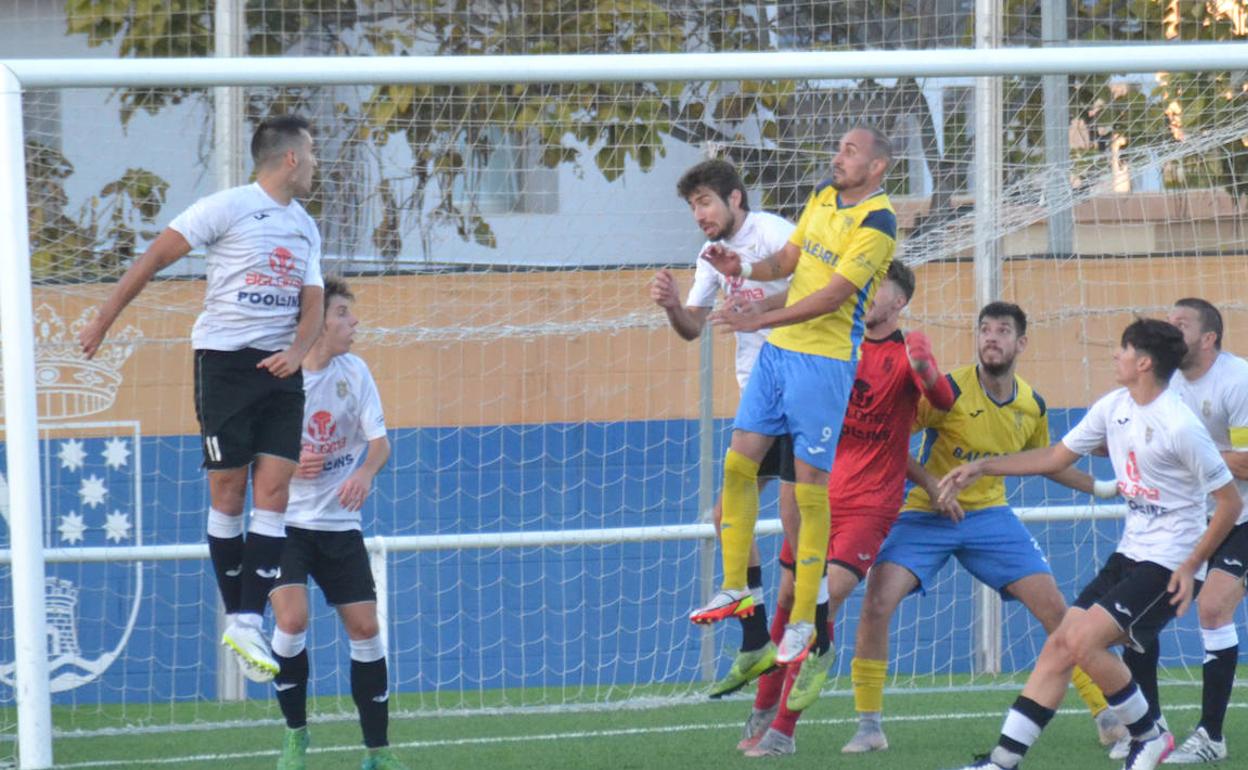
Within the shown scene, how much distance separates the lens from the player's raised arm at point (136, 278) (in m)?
5.50

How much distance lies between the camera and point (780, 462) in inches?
246

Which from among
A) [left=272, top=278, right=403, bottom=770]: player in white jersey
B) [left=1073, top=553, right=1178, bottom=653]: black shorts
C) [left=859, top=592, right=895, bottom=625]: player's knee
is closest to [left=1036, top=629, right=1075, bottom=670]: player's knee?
[left=1073, top=553, right=1178, bottom=653]: black shorts

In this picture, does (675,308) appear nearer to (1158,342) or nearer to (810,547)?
(810,547)

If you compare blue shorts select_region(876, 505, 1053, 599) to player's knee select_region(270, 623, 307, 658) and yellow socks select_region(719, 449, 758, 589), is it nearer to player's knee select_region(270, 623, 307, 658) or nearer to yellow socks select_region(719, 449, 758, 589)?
yellow socks select_region(719, 449, 758, 589)

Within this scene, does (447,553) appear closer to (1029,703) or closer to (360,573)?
(360,573)

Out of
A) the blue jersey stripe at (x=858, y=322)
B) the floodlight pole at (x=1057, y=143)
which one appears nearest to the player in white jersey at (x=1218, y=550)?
the blue jersey stripe at (x=858, y=322)

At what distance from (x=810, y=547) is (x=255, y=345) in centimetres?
226

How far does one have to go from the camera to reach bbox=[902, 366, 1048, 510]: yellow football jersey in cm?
668

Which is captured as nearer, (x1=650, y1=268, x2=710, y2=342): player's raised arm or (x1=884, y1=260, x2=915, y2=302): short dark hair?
(x1=650, y1=268, x2=710, y2=342): player's raised arm

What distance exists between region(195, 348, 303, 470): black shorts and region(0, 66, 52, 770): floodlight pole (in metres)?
0.89

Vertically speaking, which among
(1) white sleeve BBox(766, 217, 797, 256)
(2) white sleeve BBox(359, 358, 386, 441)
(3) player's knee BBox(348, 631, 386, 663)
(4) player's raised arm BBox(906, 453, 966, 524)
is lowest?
(3) player's knee BBox(348, 631, 386, 663)

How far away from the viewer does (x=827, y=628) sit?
6.24 metres

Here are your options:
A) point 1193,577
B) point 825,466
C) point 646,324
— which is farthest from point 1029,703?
point 646,324

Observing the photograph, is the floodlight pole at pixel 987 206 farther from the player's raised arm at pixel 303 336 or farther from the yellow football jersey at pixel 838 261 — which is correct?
the player's raised arm at pixel 303 336
